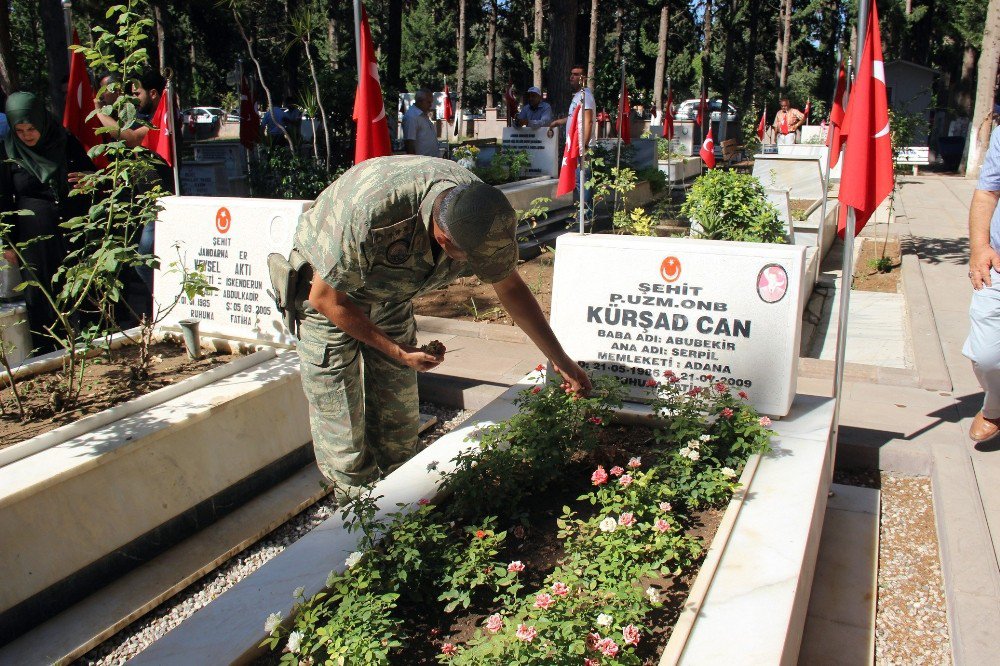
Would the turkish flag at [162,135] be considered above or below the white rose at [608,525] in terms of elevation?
above

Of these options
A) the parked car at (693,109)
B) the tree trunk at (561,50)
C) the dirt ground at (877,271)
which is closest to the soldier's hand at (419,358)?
the dirt ground at (877,271)

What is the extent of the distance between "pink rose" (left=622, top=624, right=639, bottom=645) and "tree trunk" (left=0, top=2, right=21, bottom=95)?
9.06 metres

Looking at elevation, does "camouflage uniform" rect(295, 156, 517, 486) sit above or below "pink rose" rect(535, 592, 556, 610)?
above

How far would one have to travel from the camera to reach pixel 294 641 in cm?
204

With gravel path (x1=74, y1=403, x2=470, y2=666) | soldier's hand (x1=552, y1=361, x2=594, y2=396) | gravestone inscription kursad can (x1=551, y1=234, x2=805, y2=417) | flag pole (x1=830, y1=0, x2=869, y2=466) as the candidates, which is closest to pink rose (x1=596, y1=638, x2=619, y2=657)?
soldier's hand (x1=552, y1=361, x2=594, y2=396)

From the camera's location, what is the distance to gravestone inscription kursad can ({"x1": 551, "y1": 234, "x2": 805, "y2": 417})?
3314 millimetres

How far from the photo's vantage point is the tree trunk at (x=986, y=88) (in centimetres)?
1661

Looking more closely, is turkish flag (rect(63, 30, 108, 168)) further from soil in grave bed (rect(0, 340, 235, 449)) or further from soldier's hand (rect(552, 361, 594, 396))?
soldier's hand (rect(552, 361, 594, 396))

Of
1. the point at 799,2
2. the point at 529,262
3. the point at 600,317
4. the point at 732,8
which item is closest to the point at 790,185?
the point at 529,262

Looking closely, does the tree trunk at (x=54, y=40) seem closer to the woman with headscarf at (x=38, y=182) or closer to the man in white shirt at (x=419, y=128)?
the man in white shirt at (x=419, y=128)

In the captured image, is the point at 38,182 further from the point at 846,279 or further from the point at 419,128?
the point at 419,128

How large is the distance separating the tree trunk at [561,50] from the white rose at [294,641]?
1195 centimetres

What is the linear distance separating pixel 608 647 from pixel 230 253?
3.44m

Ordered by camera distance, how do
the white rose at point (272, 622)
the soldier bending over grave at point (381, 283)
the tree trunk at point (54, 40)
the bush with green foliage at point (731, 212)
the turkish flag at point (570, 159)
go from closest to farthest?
the white rose at point (272, 622) < the soldier bending over grave at point (381, 283) < the bush with green foliage at point (731, 212) < the turkish flag at point (570, 159) < the tree trunk at point (54, 40)
